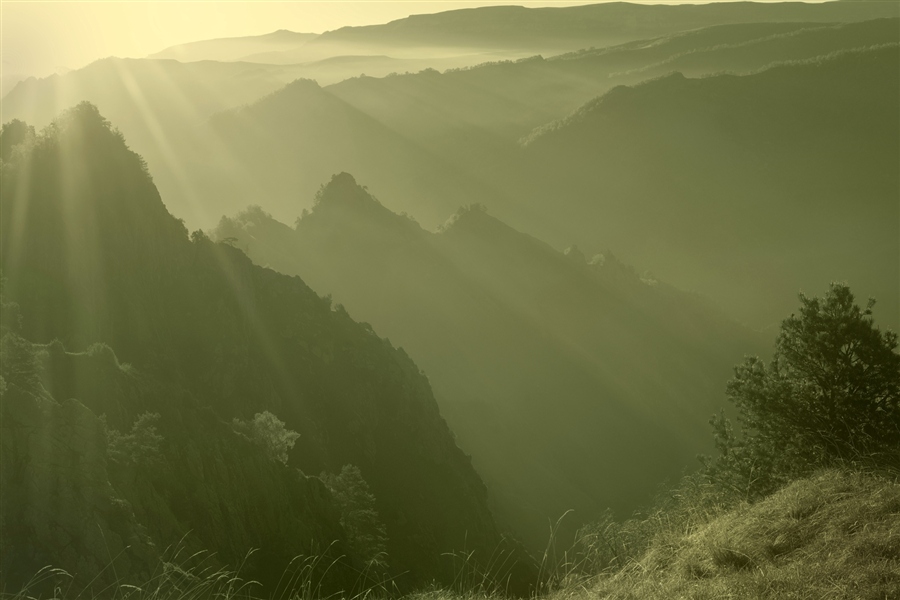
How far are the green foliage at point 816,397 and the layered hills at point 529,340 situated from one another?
2927 centimetres

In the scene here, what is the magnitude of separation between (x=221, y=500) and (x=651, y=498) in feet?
108

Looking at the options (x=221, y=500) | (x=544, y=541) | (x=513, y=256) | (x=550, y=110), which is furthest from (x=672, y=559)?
(x=550, y=110)

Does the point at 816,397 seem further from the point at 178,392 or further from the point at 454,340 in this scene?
the point at 454,340

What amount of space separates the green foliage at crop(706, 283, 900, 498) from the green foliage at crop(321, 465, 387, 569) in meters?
11.9

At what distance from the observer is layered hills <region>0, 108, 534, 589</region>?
15.4 metres

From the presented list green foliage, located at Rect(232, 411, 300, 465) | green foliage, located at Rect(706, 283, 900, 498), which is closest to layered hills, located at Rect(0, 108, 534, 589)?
green foliage, located at Rect(232, 411, 300, 465)

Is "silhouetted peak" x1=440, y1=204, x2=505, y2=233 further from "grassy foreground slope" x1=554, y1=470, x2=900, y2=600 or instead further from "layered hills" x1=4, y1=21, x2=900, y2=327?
"grassy foreground slope" x1=554, y1=470, x2=900, y2=600

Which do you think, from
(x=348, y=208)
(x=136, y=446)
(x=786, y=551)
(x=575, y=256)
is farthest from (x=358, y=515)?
(x=575, y=256)

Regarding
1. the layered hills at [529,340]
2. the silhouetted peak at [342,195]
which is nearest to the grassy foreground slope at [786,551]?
the layered hills at [529,340]

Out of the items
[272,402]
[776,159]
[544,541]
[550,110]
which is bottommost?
[544,541]

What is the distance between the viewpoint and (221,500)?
62.6 feet

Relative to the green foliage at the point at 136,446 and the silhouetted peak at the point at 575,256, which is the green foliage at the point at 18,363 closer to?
the green foliage at the point at 136,446

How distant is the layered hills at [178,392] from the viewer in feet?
50.6

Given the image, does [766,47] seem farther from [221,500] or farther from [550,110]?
[221,500]
